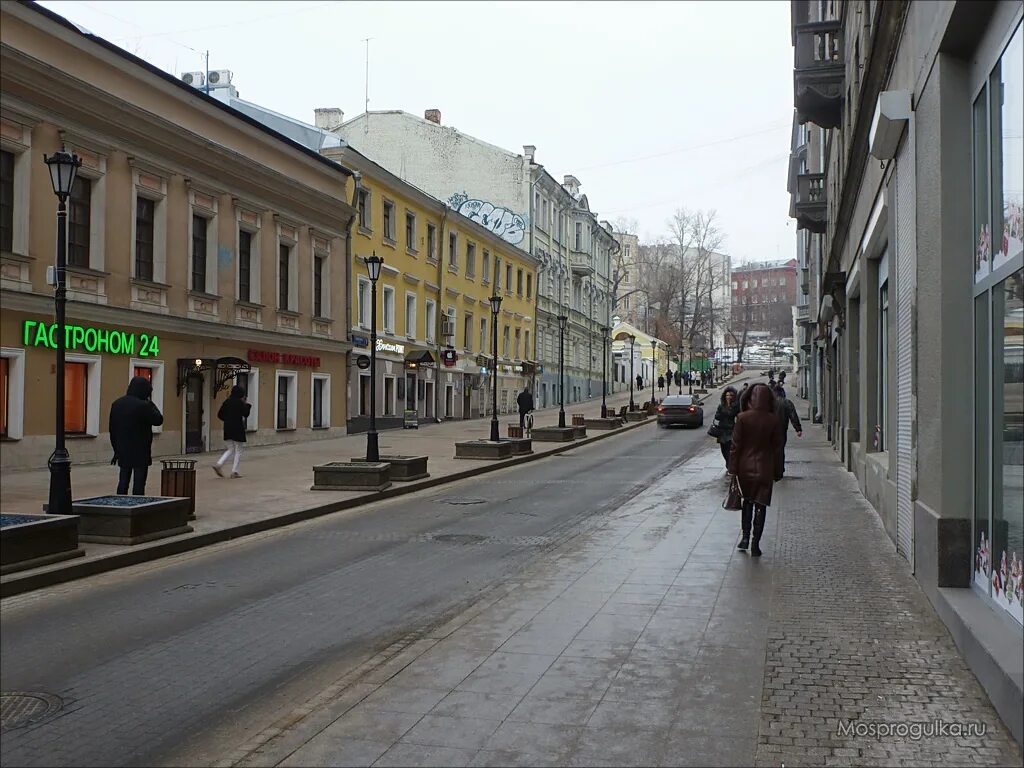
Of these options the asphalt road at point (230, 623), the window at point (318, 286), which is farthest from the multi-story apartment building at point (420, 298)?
the asphalt road at point (230, 623)

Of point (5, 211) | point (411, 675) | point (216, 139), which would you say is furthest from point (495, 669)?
point (216, 139)

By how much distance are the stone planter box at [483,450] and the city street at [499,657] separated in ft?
37.3

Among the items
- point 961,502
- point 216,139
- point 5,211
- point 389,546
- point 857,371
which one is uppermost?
point 216,139

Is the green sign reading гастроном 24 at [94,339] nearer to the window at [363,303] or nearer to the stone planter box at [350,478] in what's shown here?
the stone planter box at [350,478]

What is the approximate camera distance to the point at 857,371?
17.7 m

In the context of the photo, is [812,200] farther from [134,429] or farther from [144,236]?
[134,429]

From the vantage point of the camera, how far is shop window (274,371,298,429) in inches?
1063

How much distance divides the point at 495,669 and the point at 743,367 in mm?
119631

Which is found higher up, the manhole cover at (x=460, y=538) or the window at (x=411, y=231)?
the window at (x=411, y=231)

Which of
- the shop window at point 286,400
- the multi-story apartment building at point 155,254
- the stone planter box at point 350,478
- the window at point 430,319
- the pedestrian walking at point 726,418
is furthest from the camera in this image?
the window at point 430,319

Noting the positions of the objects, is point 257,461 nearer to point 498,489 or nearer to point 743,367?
point 498,489

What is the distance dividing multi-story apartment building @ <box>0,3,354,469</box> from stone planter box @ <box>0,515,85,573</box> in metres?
9.30

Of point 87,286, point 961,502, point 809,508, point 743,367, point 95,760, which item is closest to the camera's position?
point 95,760

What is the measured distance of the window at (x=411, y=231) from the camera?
3731 cm
